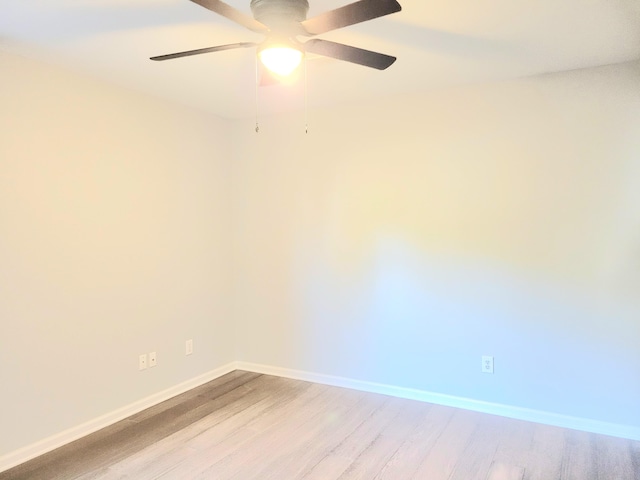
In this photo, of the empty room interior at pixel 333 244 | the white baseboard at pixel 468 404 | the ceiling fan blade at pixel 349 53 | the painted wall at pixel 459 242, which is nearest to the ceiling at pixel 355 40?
the empty room interior at pixel 333 244

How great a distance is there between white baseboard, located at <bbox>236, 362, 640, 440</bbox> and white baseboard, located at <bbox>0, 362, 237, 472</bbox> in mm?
601

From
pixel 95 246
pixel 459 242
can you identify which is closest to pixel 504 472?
pixel 459 242

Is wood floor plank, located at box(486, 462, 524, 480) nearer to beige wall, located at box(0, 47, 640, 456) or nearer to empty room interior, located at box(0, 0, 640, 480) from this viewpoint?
empty room interior, located at box(0, 0, 640, 480)

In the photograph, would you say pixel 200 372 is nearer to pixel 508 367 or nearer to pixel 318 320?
pixel 318 320

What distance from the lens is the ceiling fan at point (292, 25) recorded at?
160 cm

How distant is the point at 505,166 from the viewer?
3.17 meters

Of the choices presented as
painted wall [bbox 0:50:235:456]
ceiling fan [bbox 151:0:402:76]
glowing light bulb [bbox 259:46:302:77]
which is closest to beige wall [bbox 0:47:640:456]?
painted wall [bbox 0:50:235:456]

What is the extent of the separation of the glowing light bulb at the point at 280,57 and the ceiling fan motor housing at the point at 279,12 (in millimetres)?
78

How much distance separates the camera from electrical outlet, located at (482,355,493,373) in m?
3.25

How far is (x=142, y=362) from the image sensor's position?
341cm

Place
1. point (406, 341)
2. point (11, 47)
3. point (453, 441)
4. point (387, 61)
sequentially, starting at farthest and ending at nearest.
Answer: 1. point (406, 341)
2. point (453, 441)
3. point (11, 47)
4. point (387, 61)

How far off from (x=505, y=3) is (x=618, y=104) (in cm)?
134

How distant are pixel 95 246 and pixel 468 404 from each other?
2843 millimetres

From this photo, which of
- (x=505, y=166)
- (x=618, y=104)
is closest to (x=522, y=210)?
(x=505, y=166)
